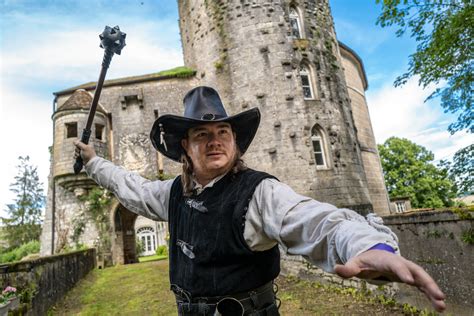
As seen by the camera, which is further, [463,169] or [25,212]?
[25,212]

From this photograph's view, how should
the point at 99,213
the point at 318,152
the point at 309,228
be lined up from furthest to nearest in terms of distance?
the point at 99,213
the point at 318,152
the point at 309,228

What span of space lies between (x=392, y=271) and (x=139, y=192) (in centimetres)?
190

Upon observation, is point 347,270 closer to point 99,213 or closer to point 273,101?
point 273,101

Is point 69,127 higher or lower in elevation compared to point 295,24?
lower

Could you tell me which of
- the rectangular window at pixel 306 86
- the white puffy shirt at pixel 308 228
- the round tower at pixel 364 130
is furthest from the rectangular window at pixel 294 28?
the white puffy shirt at pixel 308 228

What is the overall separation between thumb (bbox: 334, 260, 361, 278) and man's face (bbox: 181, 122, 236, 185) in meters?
1.07

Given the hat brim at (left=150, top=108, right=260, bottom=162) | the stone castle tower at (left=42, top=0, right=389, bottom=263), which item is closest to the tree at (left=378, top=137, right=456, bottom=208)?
the stone castle tower at (left=42, top=0, right=389, bottom=263)

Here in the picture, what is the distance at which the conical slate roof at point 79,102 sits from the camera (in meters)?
17.0

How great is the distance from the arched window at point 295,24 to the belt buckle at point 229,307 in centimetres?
1306

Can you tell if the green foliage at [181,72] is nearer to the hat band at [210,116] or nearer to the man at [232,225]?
the man at [232,225]

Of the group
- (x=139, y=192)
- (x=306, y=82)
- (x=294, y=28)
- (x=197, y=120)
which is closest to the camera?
(x=197, y=120)

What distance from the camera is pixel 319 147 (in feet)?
40.5

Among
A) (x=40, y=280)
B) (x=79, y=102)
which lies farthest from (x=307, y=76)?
(x=79, y=102)

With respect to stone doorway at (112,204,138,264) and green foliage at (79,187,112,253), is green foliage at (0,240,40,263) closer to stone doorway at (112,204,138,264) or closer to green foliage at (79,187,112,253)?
stone doorway at (112,204,138,264)
